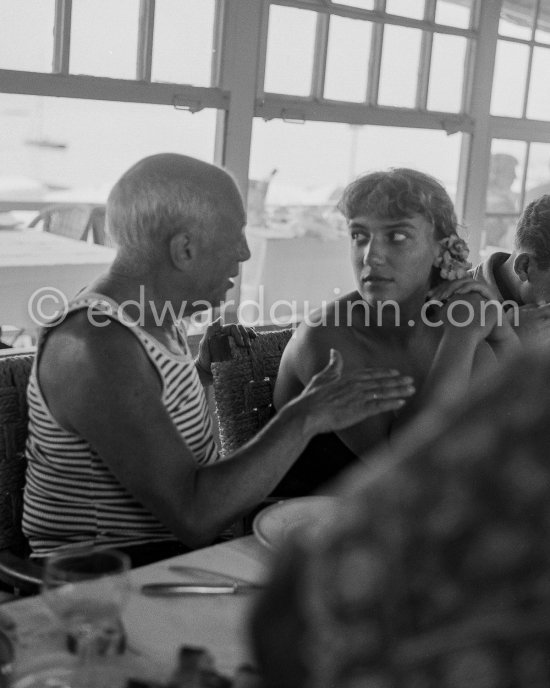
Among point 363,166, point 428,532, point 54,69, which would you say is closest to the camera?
point 428,532

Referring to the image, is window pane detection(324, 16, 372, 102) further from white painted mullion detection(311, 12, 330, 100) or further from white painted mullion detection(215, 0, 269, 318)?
white painted mullion detection(215, 0, 269, 318)

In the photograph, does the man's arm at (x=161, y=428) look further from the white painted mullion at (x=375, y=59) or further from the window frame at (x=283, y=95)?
the white painted mullion at (x=375, y=59)

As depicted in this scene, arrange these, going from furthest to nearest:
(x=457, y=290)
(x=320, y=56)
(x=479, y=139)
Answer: (x=479, y=139), (x=320, y=56), (x=457, y=290)

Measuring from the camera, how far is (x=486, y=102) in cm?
404

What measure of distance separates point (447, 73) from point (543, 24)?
1.99 feet

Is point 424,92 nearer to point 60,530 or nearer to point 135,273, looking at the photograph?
point 135,273

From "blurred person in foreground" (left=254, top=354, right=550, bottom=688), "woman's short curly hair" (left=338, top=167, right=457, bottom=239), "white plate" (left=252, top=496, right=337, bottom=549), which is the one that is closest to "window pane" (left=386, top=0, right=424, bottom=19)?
"woman's short curly hair" (left=338, top=167, right=457, bottom=239)

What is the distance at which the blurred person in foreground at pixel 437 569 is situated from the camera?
245 mm

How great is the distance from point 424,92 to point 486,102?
1.08 feet

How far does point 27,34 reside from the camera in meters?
2.77

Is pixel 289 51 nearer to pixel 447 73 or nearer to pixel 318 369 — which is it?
pixel 447 73

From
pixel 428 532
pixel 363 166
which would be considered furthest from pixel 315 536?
pixel 363 166

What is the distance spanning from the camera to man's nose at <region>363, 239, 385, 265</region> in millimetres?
2146

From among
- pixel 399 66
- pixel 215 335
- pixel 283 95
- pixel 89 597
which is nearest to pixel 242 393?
A: pixel 215 335
